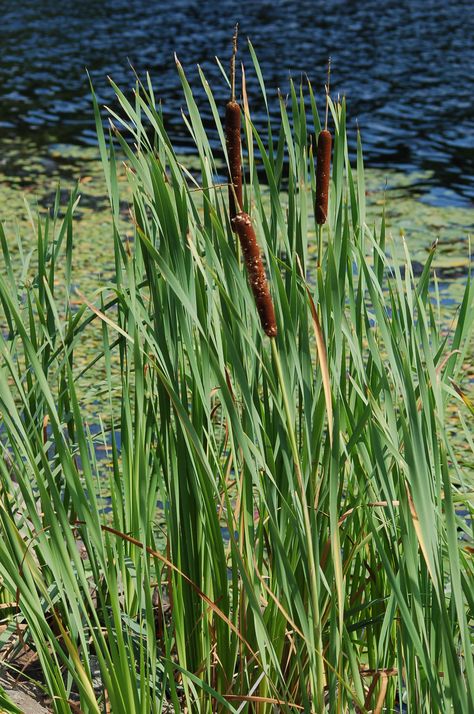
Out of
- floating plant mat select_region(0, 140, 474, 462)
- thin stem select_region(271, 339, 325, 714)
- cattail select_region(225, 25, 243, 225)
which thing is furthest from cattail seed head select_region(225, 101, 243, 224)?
floating plant mat select_region(0, 140, 474, 462)

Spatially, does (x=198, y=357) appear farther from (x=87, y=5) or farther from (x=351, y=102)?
(x=87, y=5)

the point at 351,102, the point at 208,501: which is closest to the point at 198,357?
the point at 208,501

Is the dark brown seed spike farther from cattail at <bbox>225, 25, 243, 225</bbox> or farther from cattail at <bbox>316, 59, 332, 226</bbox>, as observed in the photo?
cattail at <bbox>225, 25, 243, 225</bbox>

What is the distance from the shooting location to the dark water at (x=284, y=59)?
7.21 meters

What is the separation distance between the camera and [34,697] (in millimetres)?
1521

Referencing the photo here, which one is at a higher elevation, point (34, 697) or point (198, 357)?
point (198, 357)

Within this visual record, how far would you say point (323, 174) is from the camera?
117 centimetres

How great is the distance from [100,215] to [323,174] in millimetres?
4440

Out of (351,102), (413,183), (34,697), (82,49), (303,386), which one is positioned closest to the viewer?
(303,386)

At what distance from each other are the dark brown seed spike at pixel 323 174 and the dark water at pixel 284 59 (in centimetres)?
469

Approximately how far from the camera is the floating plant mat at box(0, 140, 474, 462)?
4.36m

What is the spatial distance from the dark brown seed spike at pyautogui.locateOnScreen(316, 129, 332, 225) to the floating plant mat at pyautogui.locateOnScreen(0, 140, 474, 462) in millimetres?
2082

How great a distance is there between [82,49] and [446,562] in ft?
33.2

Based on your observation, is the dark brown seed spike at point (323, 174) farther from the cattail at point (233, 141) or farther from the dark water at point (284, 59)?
the dark water at point (284, 59)
